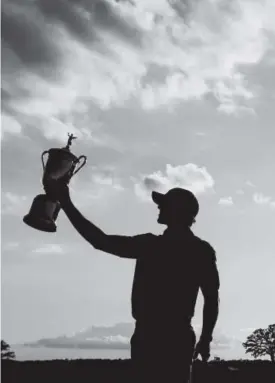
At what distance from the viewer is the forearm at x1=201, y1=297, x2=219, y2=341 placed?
4168 mm

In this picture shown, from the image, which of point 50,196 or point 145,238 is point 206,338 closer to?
point 145,238

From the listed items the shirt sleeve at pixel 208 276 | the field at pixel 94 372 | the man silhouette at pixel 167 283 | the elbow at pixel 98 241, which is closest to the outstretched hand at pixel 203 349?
the man silhouette at pixel 167 283

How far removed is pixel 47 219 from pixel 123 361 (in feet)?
62.5


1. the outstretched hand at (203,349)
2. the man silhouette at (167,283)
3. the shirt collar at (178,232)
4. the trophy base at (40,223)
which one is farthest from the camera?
the trophy base at (40,223)

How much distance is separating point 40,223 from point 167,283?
1.30 meters

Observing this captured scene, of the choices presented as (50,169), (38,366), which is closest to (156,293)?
(50,169)

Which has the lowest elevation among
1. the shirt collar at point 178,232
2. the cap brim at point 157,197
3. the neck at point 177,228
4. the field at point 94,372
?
the field at point 94,372

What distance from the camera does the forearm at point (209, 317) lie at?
417cm

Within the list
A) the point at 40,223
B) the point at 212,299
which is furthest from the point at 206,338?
the point at 40,223

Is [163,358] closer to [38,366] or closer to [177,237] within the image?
[177,237]

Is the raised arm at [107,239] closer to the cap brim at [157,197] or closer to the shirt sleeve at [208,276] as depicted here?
the cap brim at [157,197]

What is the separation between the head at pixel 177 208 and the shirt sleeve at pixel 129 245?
8.5 inches

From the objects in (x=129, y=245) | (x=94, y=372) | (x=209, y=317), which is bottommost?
(x=94, y=372)

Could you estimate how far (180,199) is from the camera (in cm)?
427
